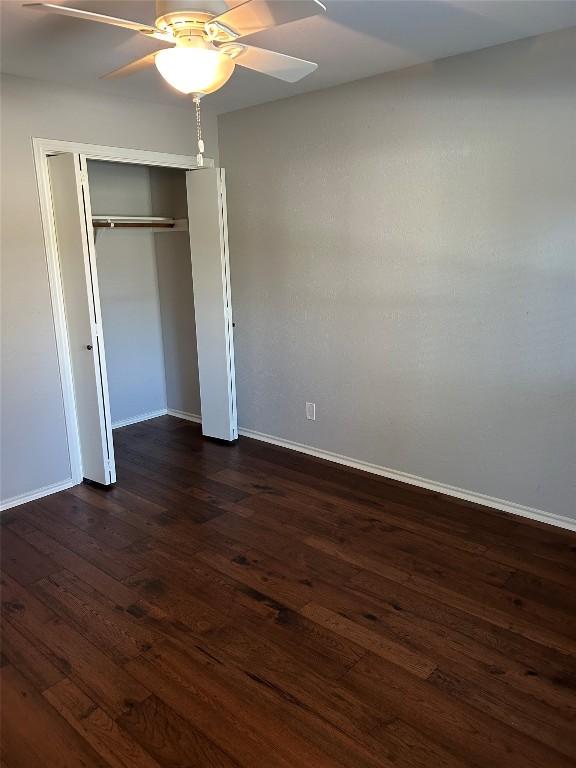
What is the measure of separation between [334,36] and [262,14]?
3.43ft

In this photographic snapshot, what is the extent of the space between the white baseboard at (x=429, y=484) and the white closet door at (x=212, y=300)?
13.4 inches

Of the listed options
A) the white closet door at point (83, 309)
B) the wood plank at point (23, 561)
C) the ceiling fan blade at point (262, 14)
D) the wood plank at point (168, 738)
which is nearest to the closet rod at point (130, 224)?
the white closet door at point (83, 309)

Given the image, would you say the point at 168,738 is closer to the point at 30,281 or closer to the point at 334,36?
the point at 30,281

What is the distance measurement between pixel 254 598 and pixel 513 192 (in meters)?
2.39

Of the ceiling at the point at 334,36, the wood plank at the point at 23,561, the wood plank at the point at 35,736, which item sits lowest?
the wood plank at the point at 35,736

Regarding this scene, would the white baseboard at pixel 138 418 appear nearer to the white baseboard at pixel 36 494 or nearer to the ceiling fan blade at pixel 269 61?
the white baseboard at pixel 36 494

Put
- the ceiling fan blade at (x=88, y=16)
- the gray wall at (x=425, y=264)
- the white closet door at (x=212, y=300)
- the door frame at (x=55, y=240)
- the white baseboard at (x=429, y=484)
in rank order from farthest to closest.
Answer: the white closet door at (x=212, y=300), the door frame at (x=55, y=240), the white baseboard at (x=429, y=484), the gray wall at (x=425, y=264), the ceiling fan blade at (x=88, y=16)

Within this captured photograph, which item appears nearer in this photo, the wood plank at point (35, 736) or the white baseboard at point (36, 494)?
the wood plank at point (35, 736)

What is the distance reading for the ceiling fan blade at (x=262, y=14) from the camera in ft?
5.71

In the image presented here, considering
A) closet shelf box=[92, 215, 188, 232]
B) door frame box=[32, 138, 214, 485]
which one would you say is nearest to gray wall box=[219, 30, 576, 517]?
closet shelf box=[92, 215, 188, 232]

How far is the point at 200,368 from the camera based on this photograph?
15.2ft

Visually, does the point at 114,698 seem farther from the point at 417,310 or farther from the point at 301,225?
the point at 301,225

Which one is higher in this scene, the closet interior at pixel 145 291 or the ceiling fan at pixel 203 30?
the ceiling fan at pixel 203 30

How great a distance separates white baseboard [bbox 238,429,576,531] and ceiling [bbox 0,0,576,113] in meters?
2.42
